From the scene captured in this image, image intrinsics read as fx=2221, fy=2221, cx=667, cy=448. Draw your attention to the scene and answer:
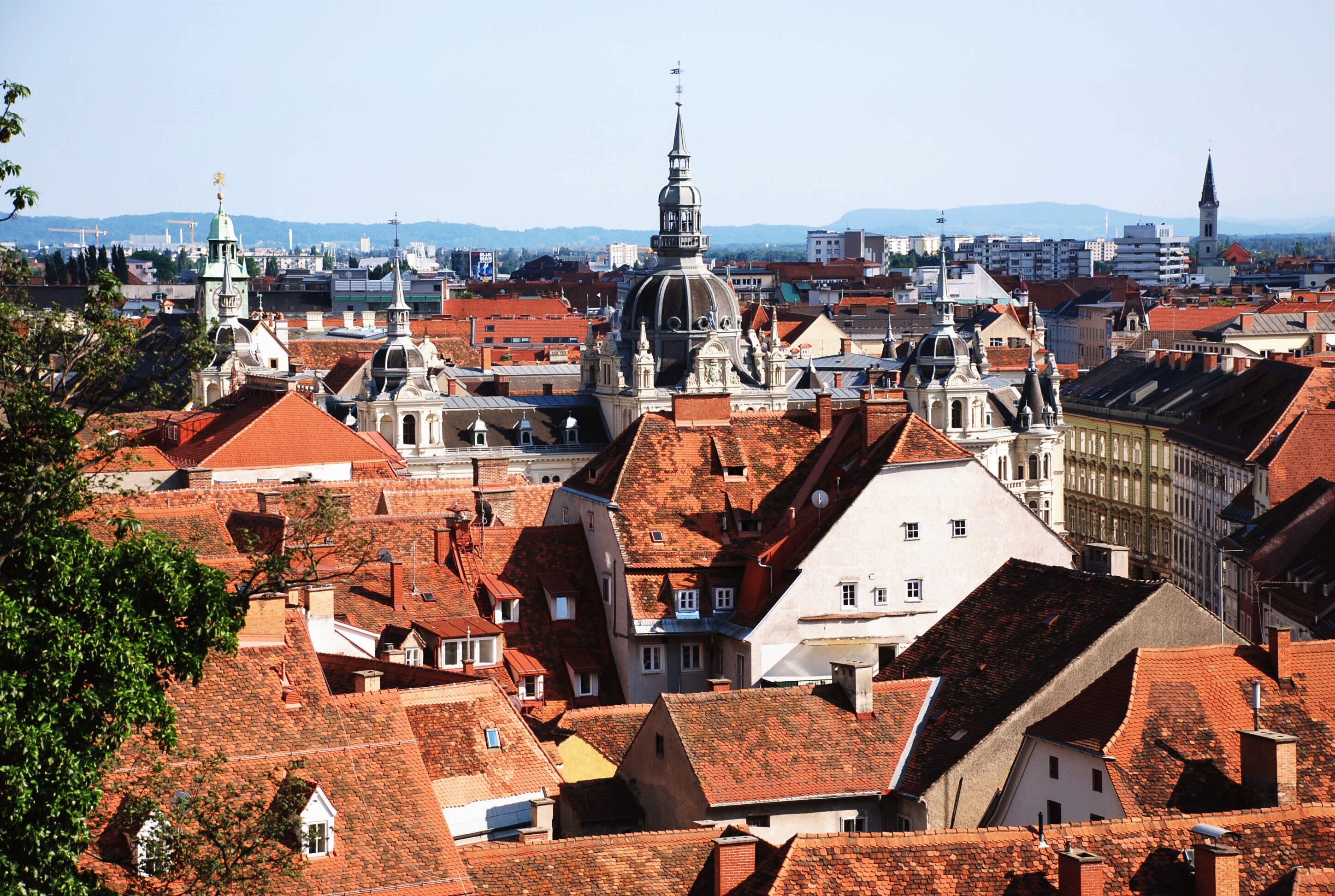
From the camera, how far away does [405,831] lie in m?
36.6

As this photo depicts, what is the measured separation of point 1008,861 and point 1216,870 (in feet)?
10.9

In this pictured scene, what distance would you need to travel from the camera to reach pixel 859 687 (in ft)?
159

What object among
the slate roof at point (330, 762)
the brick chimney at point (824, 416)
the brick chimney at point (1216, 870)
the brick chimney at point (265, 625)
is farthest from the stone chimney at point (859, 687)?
the brick chimney at point (824, 416)

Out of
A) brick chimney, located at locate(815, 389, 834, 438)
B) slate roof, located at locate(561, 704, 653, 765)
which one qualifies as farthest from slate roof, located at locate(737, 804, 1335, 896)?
brick chimney, located at locate(815, 389, 834, 438)

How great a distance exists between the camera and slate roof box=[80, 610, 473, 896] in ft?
116

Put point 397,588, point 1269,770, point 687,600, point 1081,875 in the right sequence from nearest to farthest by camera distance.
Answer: point 1081,875 < point 1269,770 < point 397,588 < point 687,600

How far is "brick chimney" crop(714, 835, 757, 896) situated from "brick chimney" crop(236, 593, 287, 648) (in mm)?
9212

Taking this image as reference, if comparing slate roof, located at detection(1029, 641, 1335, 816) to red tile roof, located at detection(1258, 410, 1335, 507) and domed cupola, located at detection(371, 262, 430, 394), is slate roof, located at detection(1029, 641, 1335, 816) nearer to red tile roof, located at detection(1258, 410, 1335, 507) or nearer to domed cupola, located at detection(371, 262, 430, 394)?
red tile roof, located at detection(1258, 410, 1335, 507)

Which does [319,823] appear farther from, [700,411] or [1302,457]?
[1302,457]

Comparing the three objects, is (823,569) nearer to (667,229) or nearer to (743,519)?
(743,519)

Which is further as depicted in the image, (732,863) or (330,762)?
(330,762)

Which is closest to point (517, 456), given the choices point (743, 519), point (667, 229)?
point (667, 229)

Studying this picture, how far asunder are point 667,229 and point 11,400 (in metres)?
127

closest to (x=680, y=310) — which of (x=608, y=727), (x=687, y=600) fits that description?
(x=687, y=600)
